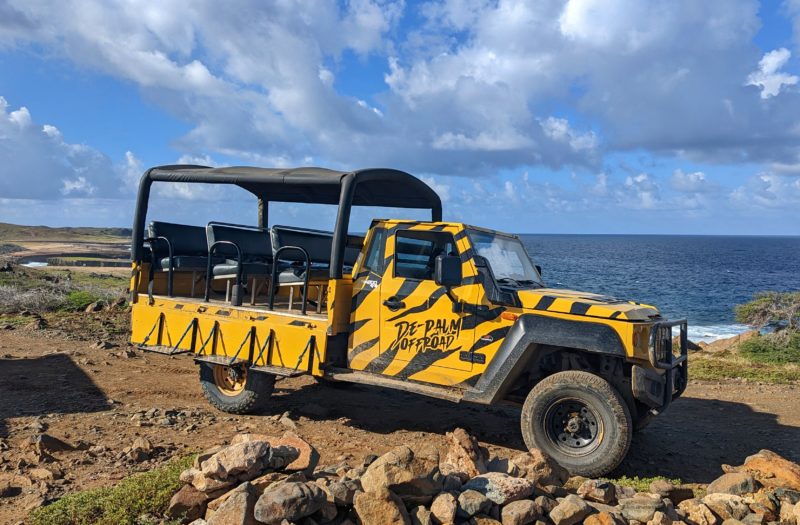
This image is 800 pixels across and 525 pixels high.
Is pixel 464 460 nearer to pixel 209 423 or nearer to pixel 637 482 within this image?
pixel 637 482

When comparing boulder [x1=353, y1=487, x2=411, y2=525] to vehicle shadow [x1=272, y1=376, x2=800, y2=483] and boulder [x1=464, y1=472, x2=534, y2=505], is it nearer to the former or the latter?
boulder [x1=464, y1=472, x2=534, y2=505]

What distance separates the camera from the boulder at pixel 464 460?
4.93 metres

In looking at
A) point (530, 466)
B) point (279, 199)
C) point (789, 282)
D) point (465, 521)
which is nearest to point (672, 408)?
point (530, 466)

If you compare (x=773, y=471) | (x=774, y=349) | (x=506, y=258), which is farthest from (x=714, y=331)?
(x=773, y=471)

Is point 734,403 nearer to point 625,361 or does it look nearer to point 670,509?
point 625,361

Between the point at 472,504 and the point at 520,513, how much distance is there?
32 centimetres

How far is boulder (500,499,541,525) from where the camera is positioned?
414 cm

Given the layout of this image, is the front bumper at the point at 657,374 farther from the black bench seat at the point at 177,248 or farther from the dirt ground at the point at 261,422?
the black bench seat at the point at 177,248

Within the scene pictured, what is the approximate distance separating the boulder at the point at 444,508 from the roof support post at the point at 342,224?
3.00 m

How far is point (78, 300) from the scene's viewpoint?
53.1ft

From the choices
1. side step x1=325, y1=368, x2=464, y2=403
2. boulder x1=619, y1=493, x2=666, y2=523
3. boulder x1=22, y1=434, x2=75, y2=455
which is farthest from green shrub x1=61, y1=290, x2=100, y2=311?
boulder x1=619, y1=493, x2=666, y2=523

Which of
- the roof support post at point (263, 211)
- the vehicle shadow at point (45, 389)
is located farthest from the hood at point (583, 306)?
the vehicle shadow at point (45, 389)

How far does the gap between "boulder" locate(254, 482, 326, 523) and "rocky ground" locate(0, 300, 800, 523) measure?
6.45 ft

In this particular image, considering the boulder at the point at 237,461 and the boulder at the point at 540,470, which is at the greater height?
the boulder at the point at 237,461
